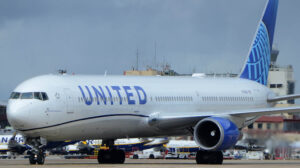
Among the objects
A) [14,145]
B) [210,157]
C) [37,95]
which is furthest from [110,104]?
[14,145]

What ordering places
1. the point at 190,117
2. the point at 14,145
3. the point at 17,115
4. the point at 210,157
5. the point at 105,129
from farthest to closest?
the point at 14,145 < the point at 190,117 < the point at 210,157 < the point at 105,129 < the point at 17,115

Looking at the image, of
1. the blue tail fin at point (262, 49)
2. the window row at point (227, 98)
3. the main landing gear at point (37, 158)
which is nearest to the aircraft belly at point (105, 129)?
the main landing gear at point (37, 158)

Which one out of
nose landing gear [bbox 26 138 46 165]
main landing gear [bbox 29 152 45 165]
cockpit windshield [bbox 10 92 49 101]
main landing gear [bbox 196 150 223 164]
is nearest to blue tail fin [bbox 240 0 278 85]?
main landing gear [bbox 196 150 223 164]

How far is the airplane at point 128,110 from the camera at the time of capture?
2955 centimetres

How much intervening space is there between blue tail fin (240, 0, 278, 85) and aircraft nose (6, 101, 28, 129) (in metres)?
18.6

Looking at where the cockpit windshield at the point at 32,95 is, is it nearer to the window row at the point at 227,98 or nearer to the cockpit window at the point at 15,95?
the cockpit window at the point at 15,95

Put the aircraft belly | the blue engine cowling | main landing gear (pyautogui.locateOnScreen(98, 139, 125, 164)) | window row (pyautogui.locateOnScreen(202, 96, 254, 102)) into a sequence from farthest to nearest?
1. window row (pyautogui.locateOnScreen(202, 96, 254, 102))
2. main landing gear (pyautogui.locateOnScreen(98, 139, 125, 164))
3. the blue engine cowling
4. the aircraft belly

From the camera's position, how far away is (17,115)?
28.7 metres

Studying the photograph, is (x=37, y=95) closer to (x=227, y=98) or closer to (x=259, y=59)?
(x=227, y=98)

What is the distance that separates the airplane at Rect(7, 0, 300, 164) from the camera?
29.5 m

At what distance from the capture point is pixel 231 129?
32094 millimetres

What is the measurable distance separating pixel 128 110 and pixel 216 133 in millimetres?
4435

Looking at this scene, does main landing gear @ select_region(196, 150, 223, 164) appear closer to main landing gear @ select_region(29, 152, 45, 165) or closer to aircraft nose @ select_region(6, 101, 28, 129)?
main landing gear @ select_region(29, 152, 45, 165)

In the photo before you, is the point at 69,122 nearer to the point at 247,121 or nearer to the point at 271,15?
the point at 247,121
